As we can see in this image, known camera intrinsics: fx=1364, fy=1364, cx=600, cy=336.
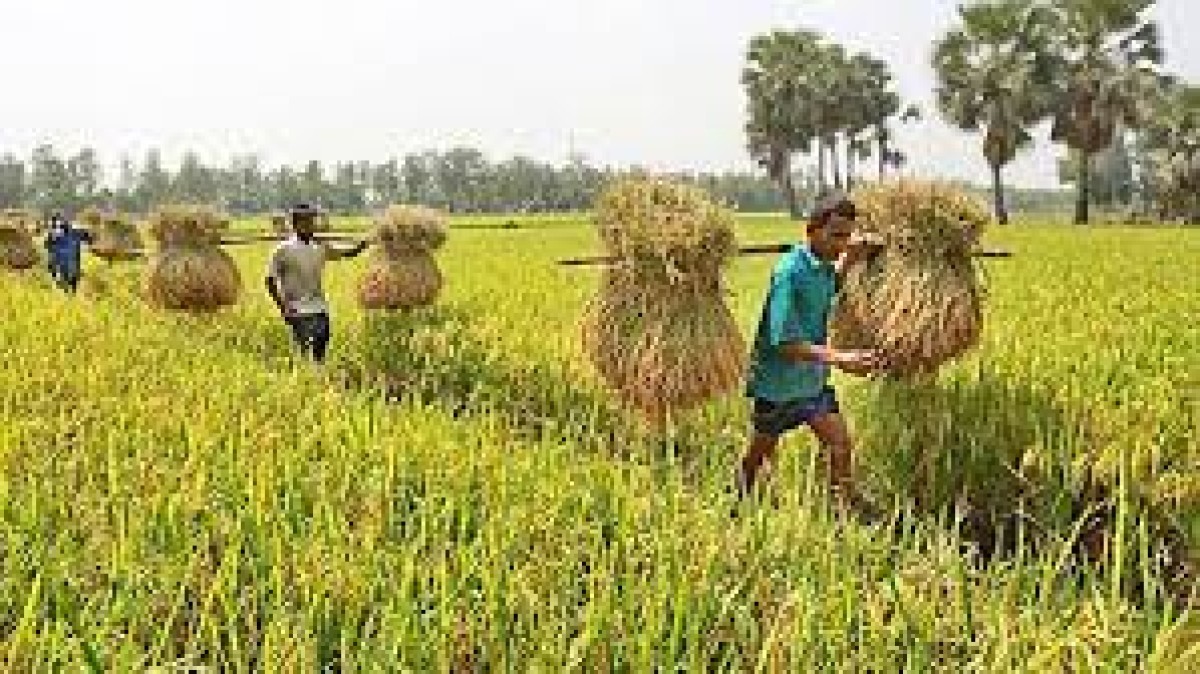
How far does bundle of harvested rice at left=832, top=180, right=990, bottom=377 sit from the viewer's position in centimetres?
638

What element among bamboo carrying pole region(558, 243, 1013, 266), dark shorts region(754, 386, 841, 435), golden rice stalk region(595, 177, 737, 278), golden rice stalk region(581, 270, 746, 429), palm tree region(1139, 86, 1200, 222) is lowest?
dark shorts region(754, 386, 841, 435)

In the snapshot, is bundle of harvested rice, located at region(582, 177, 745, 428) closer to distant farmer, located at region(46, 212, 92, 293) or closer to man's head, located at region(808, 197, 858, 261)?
man's head, located at region(808, 197, 858, 261)

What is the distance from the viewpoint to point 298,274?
9531 millimetres

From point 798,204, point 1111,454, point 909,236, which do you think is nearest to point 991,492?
point 1111,454

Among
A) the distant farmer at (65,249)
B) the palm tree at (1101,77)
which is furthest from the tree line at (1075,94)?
the distant farmer at (65,249)

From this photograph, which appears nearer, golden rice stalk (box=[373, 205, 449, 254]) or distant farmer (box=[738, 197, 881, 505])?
distant farmer (box=[738, 197, 881, 505])

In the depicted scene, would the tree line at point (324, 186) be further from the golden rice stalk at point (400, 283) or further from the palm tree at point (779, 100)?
the golden rice stalk at point (400, 283)

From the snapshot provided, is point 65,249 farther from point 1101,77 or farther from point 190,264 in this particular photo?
point 1101,77

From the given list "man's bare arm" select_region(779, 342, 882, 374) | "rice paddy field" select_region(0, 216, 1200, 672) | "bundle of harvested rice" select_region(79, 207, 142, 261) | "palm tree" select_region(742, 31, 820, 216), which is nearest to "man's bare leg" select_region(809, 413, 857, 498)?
"rice paddy field" select_region(0, 216, 1200, 672)

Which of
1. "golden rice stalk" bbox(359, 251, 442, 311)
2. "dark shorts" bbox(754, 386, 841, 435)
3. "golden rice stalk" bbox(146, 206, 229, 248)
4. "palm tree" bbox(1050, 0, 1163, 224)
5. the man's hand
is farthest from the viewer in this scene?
"palm tree" bbox(1050, 0, 1163, 224)

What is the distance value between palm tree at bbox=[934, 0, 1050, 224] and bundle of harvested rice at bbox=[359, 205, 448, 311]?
39.9 meters

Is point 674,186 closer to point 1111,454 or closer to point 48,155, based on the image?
point 1111,454

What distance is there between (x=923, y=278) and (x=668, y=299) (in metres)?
1.21

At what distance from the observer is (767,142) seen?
7206cm
